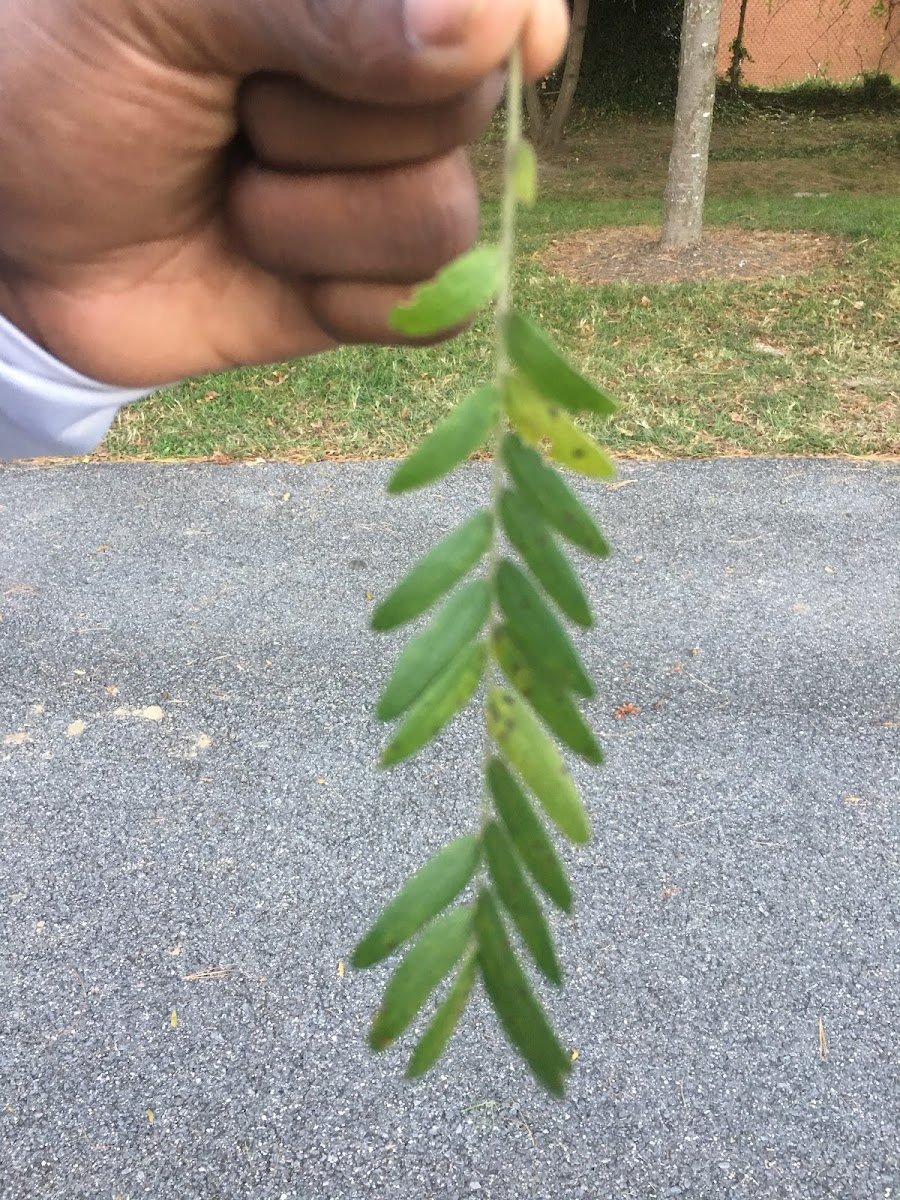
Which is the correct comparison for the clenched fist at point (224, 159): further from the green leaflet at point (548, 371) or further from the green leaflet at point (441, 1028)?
the green leaflet at point (441, 1028)

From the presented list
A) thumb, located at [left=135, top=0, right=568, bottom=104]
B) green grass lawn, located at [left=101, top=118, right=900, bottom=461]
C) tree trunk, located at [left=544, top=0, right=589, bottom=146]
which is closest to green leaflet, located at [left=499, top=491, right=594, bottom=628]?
thumb, located at [left=135, top=0, right=568, bottom=104]

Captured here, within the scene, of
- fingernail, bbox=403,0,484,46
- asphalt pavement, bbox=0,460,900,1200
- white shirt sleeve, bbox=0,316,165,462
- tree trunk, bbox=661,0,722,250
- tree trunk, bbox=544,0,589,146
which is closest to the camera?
fingernail, bbox=403,0,484,46

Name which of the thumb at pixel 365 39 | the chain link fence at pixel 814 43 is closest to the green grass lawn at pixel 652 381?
the thumb at pixel 365 39

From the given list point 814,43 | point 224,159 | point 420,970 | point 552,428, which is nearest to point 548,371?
point 552,428

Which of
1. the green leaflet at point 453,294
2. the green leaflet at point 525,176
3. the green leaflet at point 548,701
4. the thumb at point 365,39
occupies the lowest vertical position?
the green leaflet at point 548,701

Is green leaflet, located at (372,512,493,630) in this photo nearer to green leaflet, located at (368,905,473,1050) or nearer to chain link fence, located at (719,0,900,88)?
green leaflet, located at (368,905,473,1050)

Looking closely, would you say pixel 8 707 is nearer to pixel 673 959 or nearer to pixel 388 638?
pixel 388 638

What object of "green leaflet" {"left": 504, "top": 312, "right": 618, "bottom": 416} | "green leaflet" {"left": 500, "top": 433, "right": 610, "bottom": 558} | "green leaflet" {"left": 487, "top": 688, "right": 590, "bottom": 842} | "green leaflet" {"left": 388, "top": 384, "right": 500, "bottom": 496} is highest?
"green leaflet" {"left": 504, "top": 312, "right": 618, "bottom": 416}

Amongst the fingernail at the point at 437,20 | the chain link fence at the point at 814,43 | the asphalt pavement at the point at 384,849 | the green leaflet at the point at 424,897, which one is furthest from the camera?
the chain link fence at the point at 814,43
